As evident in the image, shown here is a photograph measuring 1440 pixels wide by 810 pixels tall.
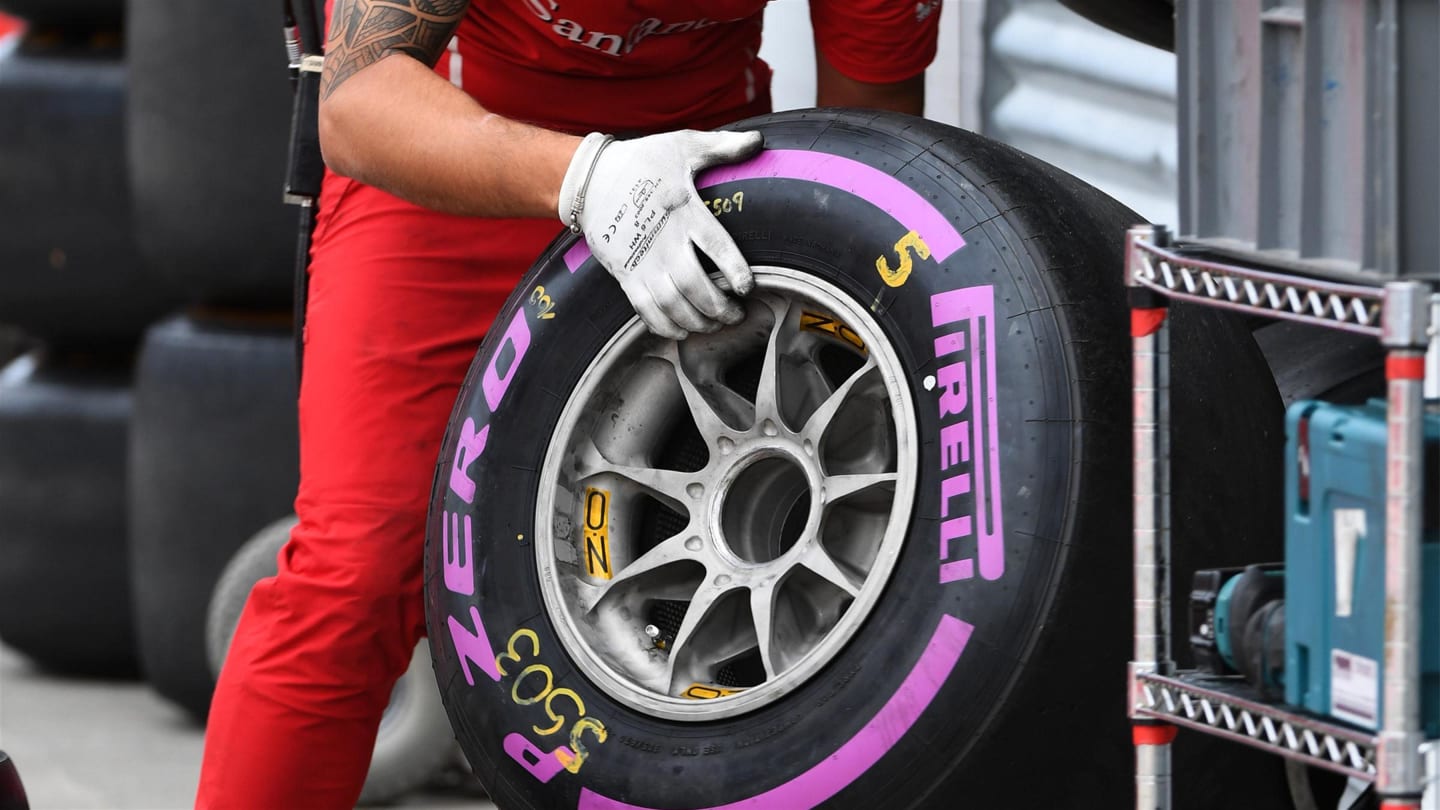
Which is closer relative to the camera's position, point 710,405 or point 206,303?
point 710,405

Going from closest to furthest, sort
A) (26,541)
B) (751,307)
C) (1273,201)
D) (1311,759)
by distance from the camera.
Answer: (1311,759) → (1273,201) → (751,307) → (26,541)

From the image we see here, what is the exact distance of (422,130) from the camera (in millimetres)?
Answer: 1906

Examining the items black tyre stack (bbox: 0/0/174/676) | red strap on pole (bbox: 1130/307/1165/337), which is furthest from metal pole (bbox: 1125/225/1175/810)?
black tyre stack (bbox: 0/0/174/676)

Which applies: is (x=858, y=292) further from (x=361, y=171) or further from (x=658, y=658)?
(x=361, y=171)

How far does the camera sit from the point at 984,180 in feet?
5.37

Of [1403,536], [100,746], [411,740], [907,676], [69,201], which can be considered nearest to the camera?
[1403,536]

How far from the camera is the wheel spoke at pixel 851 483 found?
1.65 metres

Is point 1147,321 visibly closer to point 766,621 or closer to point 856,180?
point 856,180

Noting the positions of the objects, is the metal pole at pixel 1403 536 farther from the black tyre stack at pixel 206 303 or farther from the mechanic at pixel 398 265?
the black tyre stack at pixel 206 303

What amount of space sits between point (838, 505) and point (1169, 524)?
16.6 inches

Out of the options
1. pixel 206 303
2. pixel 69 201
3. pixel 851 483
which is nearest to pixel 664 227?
pixel 851 483

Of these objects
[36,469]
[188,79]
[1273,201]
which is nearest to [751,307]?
[1273,201]

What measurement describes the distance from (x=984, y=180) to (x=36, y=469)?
2.86 metres

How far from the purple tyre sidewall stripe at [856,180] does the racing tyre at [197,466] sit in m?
1.81
